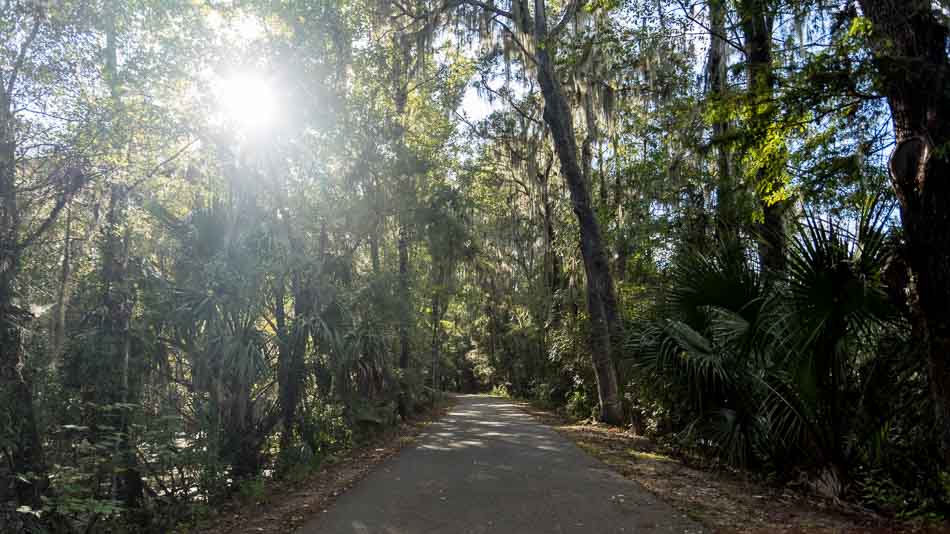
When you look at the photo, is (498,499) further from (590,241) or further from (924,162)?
(590,241)

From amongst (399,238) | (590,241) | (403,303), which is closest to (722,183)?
(590,241)

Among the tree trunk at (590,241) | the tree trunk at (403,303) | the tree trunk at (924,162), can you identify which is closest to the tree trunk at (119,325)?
the tree trunk at (403,303)

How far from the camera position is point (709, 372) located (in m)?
8.15

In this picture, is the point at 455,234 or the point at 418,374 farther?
the point at 418,374

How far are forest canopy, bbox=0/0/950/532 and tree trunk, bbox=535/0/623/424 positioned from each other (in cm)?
8

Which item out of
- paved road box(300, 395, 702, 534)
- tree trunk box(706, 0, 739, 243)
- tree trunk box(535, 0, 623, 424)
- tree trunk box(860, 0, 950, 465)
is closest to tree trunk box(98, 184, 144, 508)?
paved road box(300, 395, 702, 534)

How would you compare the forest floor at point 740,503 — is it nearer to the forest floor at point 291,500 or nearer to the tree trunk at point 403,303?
the forest floor at point 291,500

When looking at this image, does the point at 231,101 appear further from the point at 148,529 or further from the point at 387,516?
the point at 387,516

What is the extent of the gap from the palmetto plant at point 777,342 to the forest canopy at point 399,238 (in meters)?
0.04

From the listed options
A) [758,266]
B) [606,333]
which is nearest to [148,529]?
[758,266]

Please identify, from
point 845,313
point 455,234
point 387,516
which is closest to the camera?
point 845,313

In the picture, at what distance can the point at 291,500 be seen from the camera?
763 cm

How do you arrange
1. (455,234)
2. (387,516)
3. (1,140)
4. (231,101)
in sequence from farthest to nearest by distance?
(455,234) < (231,101) < (1,140) < (387,516)

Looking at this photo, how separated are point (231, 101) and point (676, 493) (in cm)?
1099
